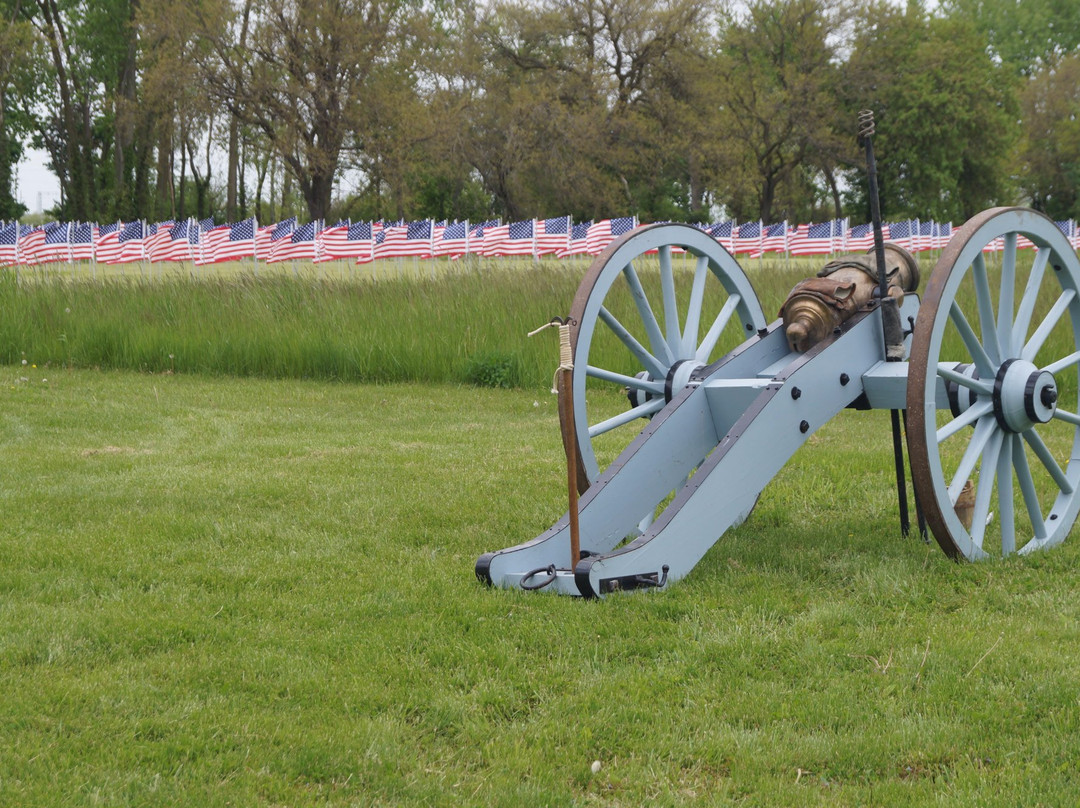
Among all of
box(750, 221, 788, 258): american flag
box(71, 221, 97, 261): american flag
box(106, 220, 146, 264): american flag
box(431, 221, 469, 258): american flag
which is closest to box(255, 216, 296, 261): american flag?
box(106, 220, 146, 264): american flag

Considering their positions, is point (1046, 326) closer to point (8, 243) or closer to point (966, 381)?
point (966, 381)

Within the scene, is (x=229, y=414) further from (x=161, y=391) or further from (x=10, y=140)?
(x=10, y=140)

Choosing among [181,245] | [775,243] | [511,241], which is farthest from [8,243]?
[775,243]

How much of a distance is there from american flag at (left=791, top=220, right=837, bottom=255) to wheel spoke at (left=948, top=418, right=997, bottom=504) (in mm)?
28346

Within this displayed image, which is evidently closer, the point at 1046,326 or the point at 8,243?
the point at 1046,326

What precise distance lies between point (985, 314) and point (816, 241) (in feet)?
93.7

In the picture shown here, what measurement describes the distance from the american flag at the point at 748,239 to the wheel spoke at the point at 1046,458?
90.1 feet

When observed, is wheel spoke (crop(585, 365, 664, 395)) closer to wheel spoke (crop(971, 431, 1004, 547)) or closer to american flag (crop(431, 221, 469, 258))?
wheel spoke (crop(971, 431, 1004, 547))

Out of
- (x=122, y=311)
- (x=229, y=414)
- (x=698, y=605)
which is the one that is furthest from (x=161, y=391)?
(x=698, y=605)

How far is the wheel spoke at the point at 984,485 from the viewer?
15.0ft

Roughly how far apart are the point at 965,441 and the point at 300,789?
6.42 metres

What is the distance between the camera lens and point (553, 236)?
28.0 m

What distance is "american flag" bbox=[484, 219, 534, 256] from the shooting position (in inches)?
1121

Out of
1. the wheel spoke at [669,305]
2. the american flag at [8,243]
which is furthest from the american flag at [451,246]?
the wheel spoke at [669,305]
